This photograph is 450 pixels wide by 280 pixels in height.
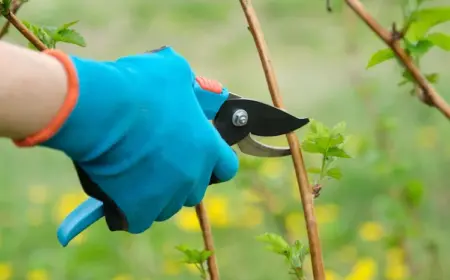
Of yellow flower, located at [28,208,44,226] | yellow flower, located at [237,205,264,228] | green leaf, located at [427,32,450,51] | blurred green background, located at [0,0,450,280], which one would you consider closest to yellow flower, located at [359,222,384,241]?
blurred green background, located at [0,0,450,280]

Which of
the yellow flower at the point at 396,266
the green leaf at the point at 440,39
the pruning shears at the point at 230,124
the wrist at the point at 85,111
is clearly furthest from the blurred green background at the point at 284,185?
the wrist at the point at 85,111

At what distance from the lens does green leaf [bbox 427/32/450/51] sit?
24.9 inches

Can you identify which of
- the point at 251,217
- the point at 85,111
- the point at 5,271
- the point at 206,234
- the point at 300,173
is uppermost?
the point at 85,111

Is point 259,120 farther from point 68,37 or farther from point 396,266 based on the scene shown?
point 396,266

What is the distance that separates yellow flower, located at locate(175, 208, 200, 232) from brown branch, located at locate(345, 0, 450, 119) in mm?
1000

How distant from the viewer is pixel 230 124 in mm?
771

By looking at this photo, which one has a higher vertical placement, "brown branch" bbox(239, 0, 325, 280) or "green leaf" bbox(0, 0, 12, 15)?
"green leaf" bbox(0, 0, 12, 15)

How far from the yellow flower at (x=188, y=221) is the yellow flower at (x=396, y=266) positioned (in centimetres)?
45

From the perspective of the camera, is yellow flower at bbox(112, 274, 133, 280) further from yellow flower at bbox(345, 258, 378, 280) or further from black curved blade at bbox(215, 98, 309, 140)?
black curved blade at bbox(215, 98, 309, 140)

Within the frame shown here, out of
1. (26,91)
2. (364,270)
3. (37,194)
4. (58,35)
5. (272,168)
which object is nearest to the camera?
(26,91)

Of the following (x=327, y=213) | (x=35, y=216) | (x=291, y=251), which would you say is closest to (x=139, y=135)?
(x=291, y=251)

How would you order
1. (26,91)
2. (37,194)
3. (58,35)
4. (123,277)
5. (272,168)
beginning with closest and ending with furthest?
1. (26,91)
2. (58,35)
3. (123,277)
4. (272,168)
5. (37,194)

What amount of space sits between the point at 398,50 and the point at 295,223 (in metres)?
1.07

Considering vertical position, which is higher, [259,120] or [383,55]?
[383,55]
